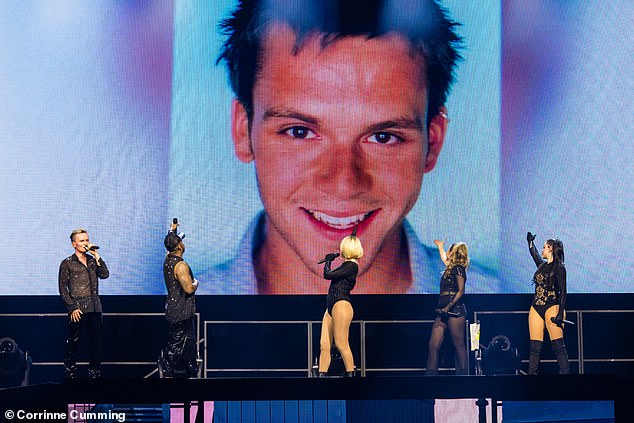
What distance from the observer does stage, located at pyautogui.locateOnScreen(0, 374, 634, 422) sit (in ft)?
29.7

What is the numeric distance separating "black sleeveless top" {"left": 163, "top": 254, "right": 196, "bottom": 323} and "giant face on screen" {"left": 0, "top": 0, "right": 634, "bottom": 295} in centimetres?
315

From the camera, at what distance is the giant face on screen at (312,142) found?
12938 millimetres

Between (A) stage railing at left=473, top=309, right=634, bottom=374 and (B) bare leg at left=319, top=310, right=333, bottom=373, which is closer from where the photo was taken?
(B) bare leg at left=319, top=310, right=333, bottom=373

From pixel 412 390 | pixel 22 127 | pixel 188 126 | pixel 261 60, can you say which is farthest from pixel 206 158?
pixel 412 390

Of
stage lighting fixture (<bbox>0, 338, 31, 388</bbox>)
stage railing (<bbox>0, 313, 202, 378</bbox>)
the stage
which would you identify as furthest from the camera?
stage railing (<bbox>0, 313, 202, 378</bbox>)

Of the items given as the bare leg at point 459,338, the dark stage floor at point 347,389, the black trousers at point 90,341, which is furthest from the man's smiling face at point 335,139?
the dark stage floor at point 347,389

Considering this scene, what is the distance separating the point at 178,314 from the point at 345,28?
5087 millimetres

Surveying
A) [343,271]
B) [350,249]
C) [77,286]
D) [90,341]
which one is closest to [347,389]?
[343,271]

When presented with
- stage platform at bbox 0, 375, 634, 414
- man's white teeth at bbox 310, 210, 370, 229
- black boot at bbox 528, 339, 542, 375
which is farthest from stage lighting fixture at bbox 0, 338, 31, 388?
black boot at bbox 528, 339, 542, 375

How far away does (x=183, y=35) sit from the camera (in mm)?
13125

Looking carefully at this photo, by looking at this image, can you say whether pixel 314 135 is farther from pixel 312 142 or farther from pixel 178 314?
pixel 178 314

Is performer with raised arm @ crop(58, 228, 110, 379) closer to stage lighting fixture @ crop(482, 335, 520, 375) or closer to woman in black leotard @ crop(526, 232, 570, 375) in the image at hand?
woman in black leotard @ crop(526, 232, 570, 375)

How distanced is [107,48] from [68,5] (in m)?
0.80

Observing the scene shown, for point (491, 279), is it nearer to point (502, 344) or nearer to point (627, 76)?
point (502, 344)
